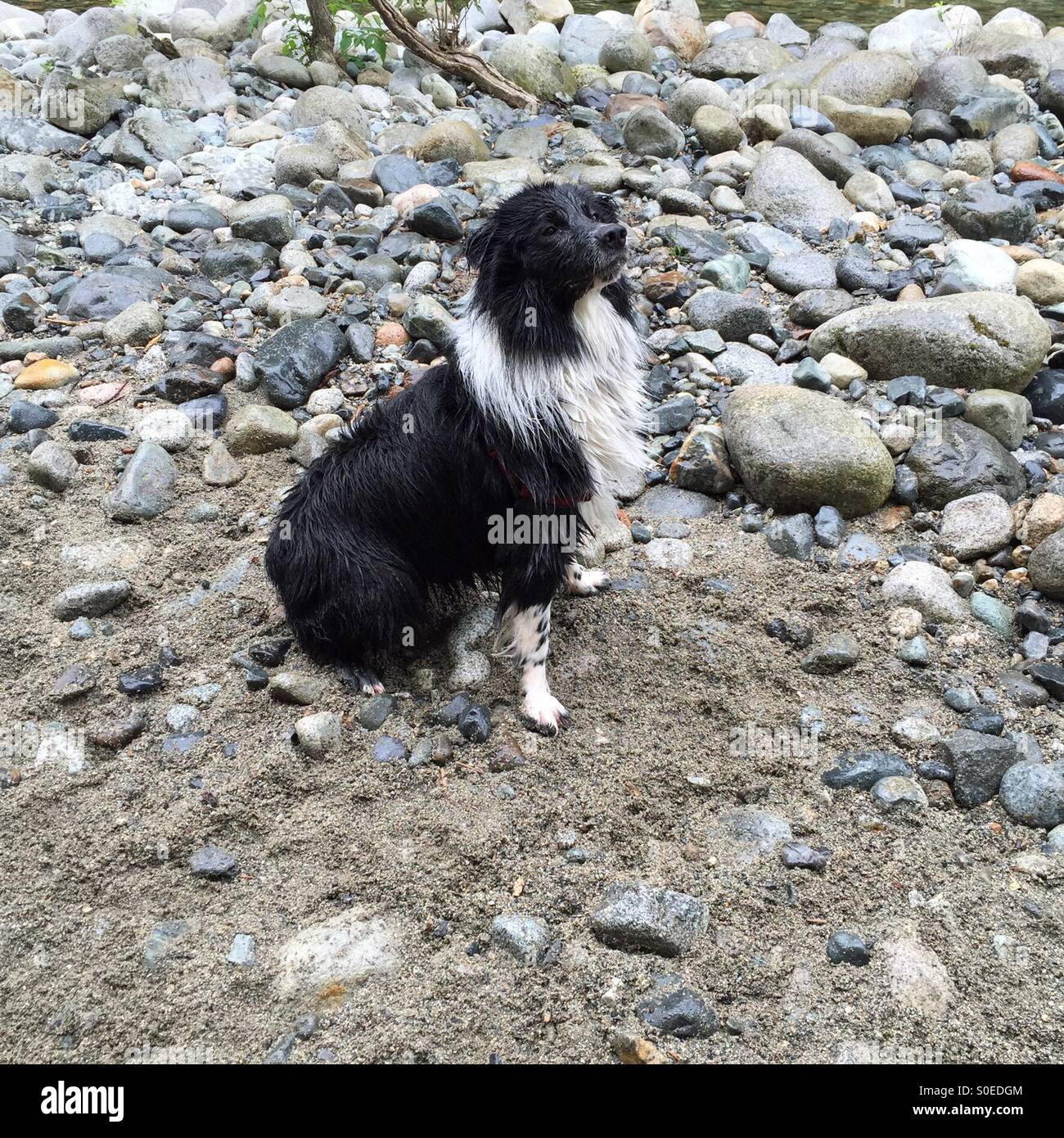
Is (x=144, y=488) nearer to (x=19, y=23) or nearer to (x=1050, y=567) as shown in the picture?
(x=1050, y=567)

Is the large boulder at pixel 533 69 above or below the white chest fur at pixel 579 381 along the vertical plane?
above

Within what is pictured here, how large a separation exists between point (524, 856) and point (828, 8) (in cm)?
1313

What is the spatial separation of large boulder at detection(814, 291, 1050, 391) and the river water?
8489mm

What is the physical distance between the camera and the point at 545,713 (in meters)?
4.01

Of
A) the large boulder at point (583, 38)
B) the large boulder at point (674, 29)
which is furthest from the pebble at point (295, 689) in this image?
the large boulder at point (674, 29)

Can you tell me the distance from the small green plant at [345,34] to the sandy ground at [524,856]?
6836mm

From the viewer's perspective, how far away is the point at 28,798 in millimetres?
3664

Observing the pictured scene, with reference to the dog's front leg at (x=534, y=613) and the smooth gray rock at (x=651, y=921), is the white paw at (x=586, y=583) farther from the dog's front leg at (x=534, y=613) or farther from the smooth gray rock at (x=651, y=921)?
the smooth gray rock at (x=651, y=921)

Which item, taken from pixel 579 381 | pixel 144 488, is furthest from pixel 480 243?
pixel 144 488

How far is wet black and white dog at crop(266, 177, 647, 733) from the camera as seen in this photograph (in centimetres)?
359

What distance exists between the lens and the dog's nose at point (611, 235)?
3.40 m

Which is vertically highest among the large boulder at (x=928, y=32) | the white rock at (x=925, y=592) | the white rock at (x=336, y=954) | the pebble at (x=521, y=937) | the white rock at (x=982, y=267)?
the large boulder at (x=928, y=32)

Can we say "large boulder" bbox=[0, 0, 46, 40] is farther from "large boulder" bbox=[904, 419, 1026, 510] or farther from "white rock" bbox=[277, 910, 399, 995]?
"white rock" bbox=[277, 910, 399, 995]
